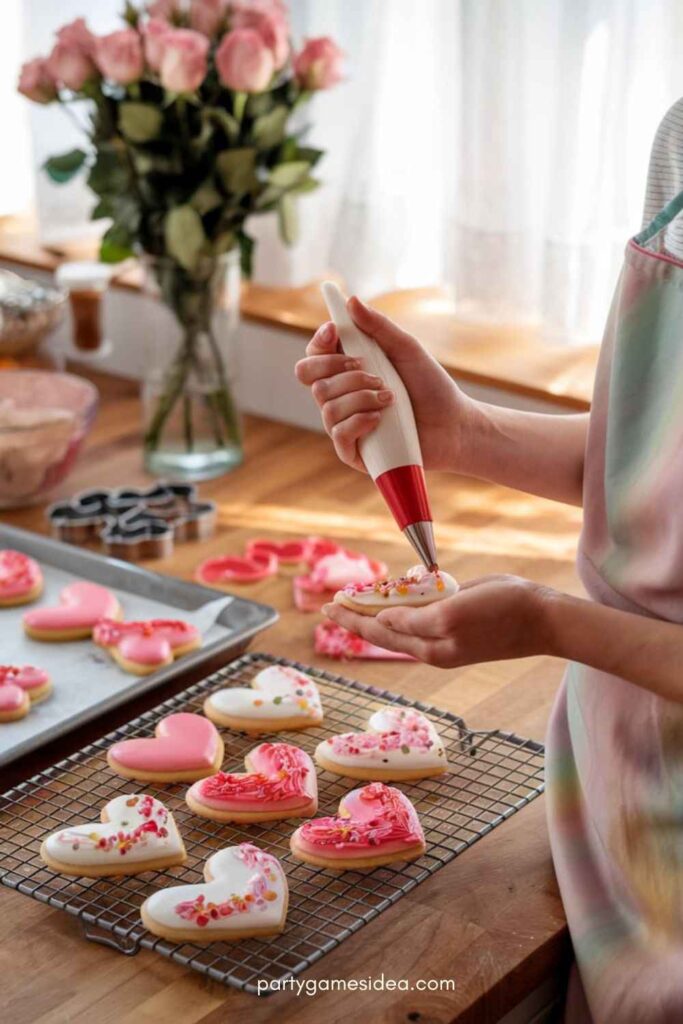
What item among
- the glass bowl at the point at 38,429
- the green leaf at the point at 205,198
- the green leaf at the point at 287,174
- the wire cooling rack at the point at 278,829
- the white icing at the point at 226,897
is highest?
the green leaf at the point at 287,174

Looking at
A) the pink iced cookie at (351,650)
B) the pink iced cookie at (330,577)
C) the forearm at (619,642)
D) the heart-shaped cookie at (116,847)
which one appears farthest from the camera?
the pink iced cookie at (330,577)

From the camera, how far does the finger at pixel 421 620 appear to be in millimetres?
973

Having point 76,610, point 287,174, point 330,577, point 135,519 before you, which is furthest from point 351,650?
point 287,174

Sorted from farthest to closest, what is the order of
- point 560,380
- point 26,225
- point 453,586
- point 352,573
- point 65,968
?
point 26,225
point 560,380
point 352,573
point 453,586
point 65,968

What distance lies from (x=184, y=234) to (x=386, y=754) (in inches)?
29.7

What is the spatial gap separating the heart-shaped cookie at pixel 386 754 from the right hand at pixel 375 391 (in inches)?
8.6

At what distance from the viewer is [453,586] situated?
1118 mm

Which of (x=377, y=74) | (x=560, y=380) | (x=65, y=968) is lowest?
(x=65, y=968)

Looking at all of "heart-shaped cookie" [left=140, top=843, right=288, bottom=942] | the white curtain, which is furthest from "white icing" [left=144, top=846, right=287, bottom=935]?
the white curtain

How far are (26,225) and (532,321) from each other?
3.36 feet

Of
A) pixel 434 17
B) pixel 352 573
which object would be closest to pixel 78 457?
pixel 352 573

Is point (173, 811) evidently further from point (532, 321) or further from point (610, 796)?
point (532, 321)

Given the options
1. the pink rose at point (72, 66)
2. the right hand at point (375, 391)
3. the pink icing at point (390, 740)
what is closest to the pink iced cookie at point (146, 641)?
the pink icing at point (390, 740)

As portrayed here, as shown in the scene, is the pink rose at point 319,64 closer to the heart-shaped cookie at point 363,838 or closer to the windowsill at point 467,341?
the windowsill at point 467,341
